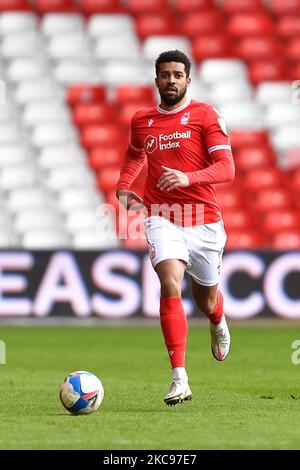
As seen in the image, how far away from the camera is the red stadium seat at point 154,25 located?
19312 mm

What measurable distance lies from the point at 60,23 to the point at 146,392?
12.0 meters

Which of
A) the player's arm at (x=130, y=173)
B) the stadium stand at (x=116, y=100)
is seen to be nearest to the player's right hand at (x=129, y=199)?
the player's arm at (x=130, y=173)

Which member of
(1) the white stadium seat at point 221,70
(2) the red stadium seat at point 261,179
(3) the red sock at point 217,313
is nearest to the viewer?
(3) the red sock at point 217,313

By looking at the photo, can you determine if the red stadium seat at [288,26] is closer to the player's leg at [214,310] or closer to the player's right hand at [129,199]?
the player's leg at [214,310]

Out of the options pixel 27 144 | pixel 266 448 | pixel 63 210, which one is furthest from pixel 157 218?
pixel 27 144

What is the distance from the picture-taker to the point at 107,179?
17.2 metres

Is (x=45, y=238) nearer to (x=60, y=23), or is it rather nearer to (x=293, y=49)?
(x=60, y=23)

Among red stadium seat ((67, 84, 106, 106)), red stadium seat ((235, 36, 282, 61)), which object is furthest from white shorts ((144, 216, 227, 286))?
red stadium seat ((235, 36, 282, 61))

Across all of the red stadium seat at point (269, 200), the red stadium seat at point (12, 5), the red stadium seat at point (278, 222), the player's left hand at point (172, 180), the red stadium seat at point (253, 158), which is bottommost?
the red stadium seat at point (278, 222)

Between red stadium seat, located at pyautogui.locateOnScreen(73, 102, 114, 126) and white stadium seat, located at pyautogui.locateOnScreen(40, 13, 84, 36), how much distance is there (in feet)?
4.65

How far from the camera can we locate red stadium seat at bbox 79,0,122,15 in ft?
63.7

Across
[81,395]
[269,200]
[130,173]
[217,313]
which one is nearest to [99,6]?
[269,200]

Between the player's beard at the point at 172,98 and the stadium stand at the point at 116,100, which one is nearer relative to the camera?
the player's beard at the point at 172,98

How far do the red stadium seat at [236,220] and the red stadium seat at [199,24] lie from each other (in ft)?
12.0
